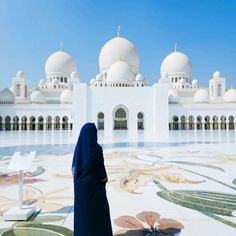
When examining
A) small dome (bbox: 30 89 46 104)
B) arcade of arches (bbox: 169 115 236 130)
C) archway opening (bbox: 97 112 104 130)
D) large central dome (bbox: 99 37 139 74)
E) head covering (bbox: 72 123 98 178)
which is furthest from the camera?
large central dome (bbox: 99 37 139 74)

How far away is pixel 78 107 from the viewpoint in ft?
75.8

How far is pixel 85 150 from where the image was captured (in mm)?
1721

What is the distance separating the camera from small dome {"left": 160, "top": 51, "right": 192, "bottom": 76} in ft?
111

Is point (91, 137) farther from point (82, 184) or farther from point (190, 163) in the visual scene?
point (190, 163)

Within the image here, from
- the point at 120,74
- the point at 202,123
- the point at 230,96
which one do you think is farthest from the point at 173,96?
the point at 120,74

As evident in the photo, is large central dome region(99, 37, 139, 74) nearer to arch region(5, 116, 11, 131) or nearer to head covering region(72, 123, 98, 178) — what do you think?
arch region(5, 116, 11, 131)

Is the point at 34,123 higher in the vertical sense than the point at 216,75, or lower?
lower

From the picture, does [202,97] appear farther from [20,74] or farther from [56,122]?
[20,74]

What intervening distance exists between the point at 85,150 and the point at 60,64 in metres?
34.2

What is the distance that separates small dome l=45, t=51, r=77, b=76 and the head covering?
111ft

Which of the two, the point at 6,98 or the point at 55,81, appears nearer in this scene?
the point at 6,98

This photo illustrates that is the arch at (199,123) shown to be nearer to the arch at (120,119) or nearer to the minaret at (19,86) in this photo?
the arch at (120,119)

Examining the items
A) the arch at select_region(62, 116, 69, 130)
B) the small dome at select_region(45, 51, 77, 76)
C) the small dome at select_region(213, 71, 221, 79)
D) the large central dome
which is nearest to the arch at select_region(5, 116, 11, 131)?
the arch at select_region(62, 116, 69, 130)

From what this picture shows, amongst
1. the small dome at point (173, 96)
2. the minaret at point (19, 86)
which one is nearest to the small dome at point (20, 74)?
the minaret at point (19, 86)
